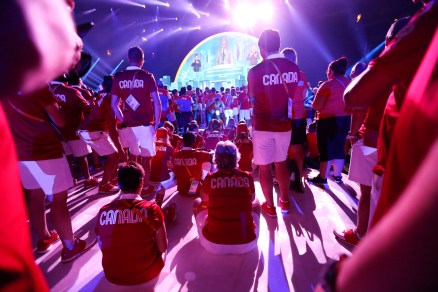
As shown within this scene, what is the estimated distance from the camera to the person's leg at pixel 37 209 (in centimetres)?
259

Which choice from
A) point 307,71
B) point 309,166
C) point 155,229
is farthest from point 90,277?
point 307,71

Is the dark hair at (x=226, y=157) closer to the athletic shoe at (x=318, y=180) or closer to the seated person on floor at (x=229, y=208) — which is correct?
the seated person on floor at (x=229, y=208)

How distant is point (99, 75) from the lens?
54.9 feet

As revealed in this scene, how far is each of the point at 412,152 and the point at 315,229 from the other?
2.97 m

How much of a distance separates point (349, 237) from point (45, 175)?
347cm

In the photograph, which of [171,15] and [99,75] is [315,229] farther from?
[171,15]

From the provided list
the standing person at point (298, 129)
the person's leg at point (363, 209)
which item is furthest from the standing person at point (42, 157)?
the standing person at point (298, 129)

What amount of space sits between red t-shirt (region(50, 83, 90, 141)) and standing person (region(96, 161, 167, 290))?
1260mm

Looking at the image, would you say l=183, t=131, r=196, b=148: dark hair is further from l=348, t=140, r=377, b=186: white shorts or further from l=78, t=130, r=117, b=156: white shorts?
l=348, t=140, r=377, b=186: white shorts

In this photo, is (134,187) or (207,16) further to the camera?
(207,16)

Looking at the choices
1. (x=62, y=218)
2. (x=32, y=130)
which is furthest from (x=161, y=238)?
(x=32, y=130)

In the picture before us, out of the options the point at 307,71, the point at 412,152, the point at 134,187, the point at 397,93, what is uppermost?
the point at 307,71

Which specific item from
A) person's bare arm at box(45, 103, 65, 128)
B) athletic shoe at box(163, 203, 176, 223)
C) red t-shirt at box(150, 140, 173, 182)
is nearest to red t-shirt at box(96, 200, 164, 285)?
person's bare arm at box(45, 103, 65, 128)

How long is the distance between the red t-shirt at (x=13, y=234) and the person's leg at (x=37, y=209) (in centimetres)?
256
